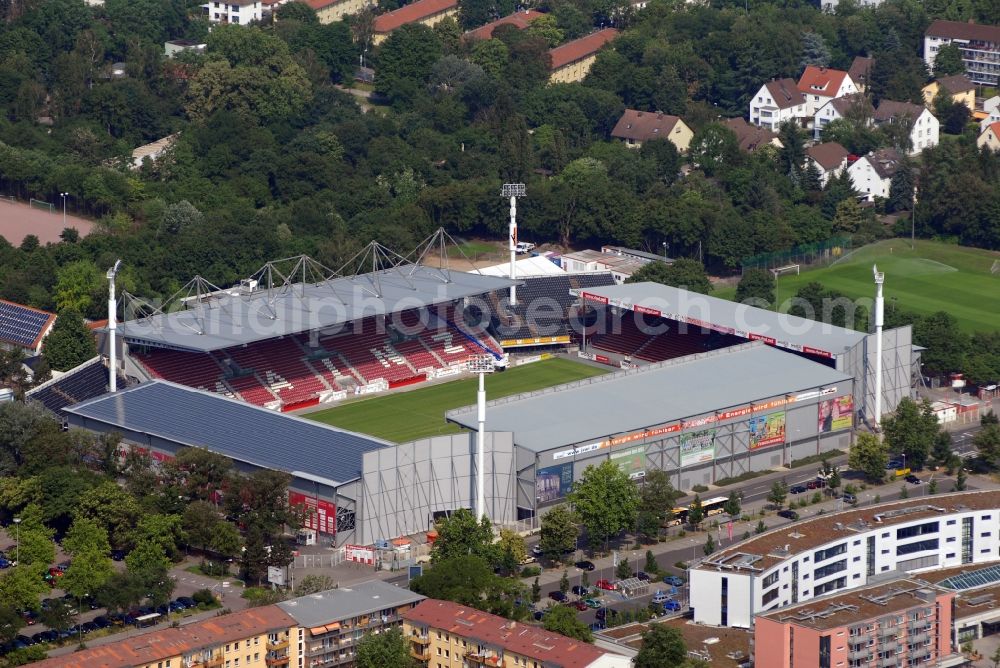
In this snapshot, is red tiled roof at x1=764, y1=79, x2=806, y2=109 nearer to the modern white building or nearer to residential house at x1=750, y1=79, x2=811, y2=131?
residential house at x1=750, y1=79, x2=811, y2=131

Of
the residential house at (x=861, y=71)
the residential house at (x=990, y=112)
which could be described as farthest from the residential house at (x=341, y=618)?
the residential house at (x=861, y=71)

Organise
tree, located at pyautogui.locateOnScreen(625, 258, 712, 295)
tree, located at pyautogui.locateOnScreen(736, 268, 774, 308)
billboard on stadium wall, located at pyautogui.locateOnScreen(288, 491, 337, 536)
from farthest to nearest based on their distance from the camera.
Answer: tree, located at pyautogui.locateOnScreen(736, 268, 774, 308) < tree, located at pyautogui.locateOnScreen(625, 258, 712, 295) < billboard on stadium wall, located at pyautogui.locateOnScreen(288, 491, 337, 536)

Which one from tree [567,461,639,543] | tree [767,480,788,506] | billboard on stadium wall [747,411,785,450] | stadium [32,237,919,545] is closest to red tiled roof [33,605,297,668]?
stadium [32,237,919,545]

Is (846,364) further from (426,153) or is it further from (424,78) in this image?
(424,78)

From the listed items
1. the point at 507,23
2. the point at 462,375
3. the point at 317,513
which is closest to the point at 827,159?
the point at 507,23

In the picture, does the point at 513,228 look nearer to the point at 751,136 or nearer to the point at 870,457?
the point at 870,457

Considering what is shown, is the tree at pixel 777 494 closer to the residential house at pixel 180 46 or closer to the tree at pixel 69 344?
the tree at pixel 69 344
